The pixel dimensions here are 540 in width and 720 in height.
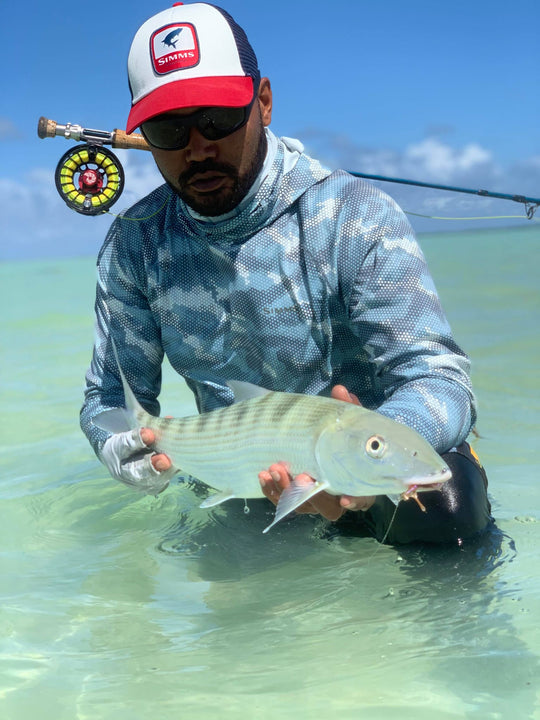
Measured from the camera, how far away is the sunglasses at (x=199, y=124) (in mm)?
2730

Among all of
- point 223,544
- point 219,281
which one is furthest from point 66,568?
point 219,281

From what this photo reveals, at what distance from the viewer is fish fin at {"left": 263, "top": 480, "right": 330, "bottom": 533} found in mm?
2156

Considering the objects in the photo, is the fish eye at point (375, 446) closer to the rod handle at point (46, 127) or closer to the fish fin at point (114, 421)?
the fish fin at point (114, 421)

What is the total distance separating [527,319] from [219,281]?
21.8 ft

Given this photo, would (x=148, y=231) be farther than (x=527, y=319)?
No

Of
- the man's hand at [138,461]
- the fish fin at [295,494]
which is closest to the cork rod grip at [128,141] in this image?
the man's hand at [138,461]

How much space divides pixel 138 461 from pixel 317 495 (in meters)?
0.76

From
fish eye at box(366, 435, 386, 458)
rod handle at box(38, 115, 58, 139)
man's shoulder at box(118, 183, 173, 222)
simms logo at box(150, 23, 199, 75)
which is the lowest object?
fish eye at box(366, 435, 386, 458)

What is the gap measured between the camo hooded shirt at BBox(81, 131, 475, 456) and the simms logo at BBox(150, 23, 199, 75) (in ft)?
1.46

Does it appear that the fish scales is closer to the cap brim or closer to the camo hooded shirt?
the camo hooded shirt

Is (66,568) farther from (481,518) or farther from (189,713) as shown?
(481,518)

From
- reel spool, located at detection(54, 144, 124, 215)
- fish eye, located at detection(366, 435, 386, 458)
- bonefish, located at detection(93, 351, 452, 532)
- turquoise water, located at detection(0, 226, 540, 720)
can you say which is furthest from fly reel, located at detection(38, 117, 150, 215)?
fish eye, located at detection(366, 435, 386, 458)

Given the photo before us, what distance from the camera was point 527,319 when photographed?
355 inches

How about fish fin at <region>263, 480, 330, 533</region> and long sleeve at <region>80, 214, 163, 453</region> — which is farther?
long sleeve at <region>80, 214, 163, 453</region>
